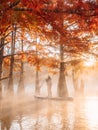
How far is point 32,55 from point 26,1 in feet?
55.6

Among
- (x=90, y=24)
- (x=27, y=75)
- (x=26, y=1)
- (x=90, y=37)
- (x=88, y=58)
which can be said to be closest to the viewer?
(x=26, y=1)

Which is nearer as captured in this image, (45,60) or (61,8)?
(61,8)

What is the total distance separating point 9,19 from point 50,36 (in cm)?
300

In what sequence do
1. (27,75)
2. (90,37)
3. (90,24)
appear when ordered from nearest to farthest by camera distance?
(90,24) → (90,37) → (27,75)

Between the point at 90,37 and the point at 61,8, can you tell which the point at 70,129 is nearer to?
the point at 61,8

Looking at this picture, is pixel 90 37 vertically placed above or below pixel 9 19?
above

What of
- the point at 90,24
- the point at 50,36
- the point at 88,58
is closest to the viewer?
the point at 90,24

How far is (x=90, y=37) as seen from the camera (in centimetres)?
2869

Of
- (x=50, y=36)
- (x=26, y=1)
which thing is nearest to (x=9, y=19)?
(x=26, y=1)

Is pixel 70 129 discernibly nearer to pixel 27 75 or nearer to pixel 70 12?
pixel 70 12

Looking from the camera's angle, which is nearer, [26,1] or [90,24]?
[26,1]

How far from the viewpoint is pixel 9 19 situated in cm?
1227

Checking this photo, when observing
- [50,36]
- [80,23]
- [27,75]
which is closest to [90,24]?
[80,23]

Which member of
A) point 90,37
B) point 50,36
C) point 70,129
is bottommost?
point 70,129
